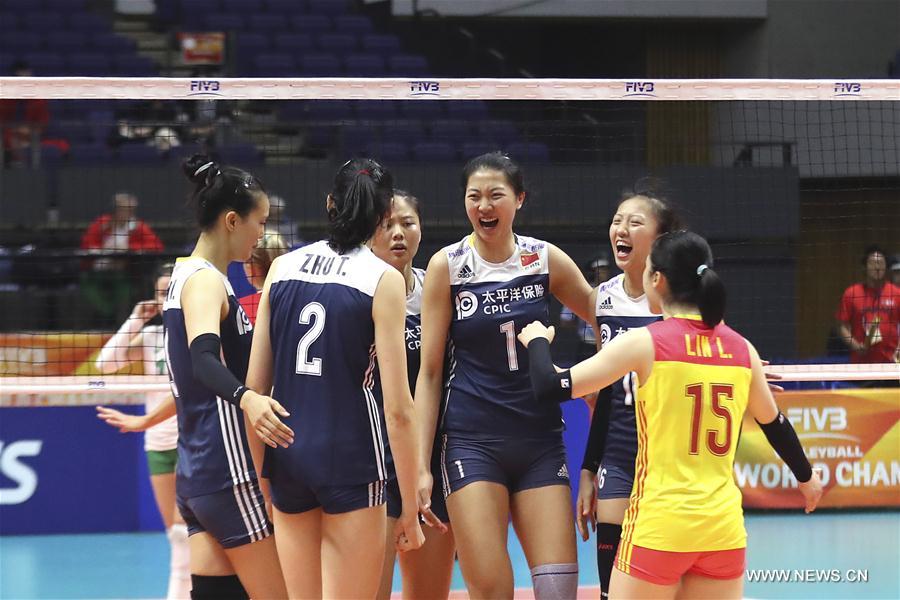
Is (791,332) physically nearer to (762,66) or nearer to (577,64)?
(762,66)

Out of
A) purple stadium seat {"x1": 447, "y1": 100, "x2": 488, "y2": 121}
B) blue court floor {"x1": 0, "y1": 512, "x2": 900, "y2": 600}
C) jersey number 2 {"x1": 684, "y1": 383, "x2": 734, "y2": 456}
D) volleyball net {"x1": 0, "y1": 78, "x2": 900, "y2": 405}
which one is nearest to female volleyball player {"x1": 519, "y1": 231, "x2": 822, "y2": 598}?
jersey number 2 {"x1": 684, "y1": 383, "x2": 734, "y2": 456}

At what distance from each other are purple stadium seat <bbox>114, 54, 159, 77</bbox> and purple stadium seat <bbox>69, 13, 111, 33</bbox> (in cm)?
87

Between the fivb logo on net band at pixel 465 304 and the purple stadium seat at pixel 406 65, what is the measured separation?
36.7 ft

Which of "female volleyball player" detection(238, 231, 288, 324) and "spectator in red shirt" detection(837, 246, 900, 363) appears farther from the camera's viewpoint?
"spectator in red shirt" detection(837, 246, 900, 363)

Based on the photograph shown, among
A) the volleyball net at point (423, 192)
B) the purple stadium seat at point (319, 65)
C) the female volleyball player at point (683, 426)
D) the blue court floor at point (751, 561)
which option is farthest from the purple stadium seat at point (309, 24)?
the female volleyball player at point (683, 426)

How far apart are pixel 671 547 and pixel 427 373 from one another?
1411mm

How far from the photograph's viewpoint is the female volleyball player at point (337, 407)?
3609mm

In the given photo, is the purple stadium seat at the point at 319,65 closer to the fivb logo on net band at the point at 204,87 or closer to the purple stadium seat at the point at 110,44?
the purple stadium seat at the point at 110,44

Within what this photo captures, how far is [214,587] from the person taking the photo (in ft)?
13.0

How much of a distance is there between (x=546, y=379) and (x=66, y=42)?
13.0 meters

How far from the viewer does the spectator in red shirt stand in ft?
30.1

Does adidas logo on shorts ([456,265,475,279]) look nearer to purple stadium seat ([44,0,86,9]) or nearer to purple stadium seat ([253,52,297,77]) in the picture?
purple stadium seat ([253,52,297,77])

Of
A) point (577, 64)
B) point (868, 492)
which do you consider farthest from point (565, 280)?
point (577, 64)

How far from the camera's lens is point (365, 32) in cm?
1625
